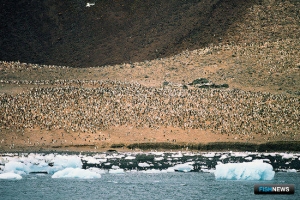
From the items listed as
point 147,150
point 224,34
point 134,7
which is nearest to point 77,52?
point 134,7

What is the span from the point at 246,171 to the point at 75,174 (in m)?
12.6

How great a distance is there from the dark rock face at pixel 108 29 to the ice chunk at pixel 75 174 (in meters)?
72.9

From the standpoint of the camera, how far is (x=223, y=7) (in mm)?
135125

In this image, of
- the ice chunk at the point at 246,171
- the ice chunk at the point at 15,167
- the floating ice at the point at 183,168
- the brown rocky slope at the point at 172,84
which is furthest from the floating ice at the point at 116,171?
the brown rocky slope at the point at 172,84

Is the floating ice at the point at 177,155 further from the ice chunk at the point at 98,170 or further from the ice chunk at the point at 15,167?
the ice chunk at the point at 15,167

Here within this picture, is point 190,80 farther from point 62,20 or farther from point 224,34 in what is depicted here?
point 62,20

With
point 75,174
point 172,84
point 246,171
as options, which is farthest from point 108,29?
point 246,171

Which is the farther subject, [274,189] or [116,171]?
[116,171]

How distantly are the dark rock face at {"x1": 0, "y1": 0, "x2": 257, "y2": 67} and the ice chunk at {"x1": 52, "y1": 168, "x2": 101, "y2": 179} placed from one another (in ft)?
239

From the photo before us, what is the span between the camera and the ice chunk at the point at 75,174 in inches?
2067

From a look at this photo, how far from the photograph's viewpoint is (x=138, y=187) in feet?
169

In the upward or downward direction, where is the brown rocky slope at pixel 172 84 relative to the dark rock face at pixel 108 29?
downward

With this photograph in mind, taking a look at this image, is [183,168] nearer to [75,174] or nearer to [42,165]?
[75,174]

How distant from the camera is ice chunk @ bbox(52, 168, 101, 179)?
2067 inches
